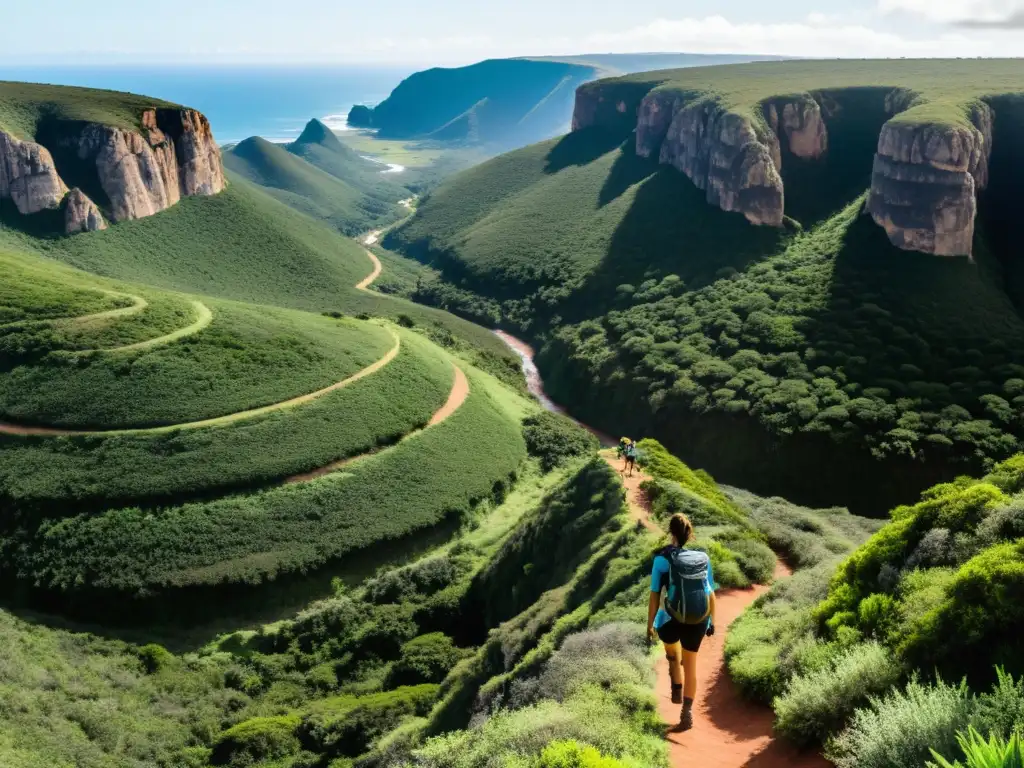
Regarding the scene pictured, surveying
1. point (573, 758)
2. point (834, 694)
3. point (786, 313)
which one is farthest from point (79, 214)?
point (834, 694)

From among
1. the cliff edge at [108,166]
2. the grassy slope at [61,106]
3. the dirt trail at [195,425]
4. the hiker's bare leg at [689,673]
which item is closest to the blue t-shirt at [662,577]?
the hiker's bare leg at [689,673]

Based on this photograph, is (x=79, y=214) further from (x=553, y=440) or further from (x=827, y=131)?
(x=827, y=131)

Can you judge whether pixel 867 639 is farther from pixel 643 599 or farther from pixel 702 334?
pixel 702 334

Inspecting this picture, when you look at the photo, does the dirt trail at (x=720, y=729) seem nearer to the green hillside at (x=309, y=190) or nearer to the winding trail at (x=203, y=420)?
the winding trail at (x=203, y=420)

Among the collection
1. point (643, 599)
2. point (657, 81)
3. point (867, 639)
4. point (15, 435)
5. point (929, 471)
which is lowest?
point (929, 471)

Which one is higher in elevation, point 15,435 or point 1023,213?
point 1023,213

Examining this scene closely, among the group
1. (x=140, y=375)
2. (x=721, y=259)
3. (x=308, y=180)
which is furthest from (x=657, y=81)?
(x=140, y=375)
